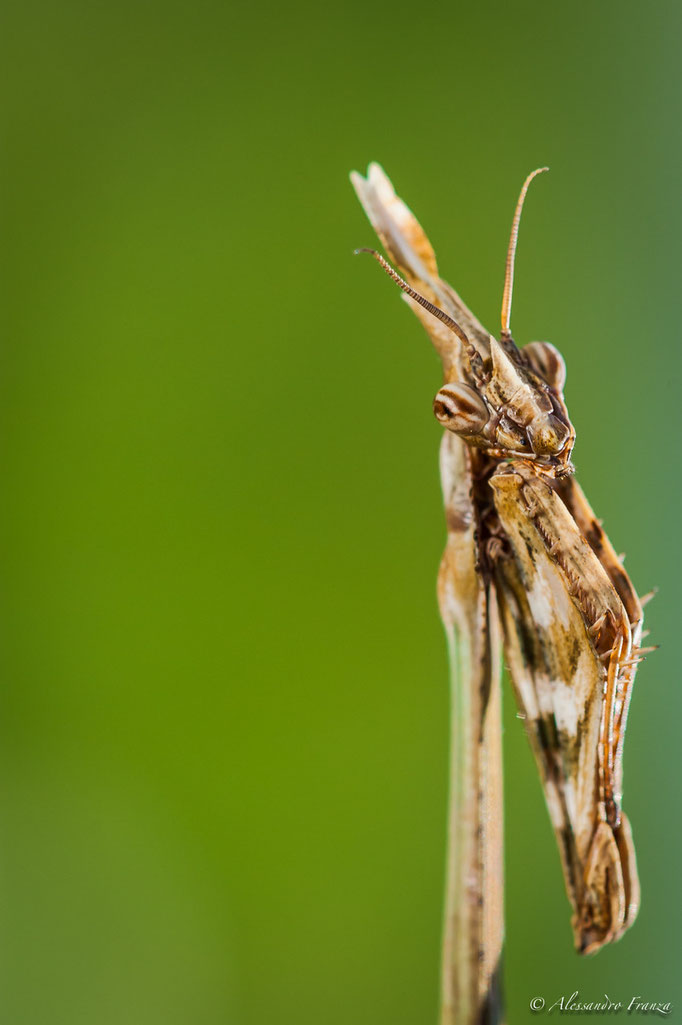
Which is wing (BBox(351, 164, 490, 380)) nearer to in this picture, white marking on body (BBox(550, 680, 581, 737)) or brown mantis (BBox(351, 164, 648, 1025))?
brown mantis (BBox(351, 164, 648, 1025))

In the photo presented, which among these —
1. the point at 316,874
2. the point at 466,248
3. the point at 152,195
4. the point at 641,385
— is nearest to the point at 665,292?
the point at 641,385

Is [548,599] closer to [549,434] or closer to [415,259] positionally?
[549,434]

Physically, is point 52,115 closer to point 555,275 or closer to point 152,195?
point 152,195

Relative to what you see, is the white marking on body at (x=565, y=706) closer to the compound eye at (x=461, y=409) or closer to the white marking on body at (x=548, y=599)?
the white marking on body at (x=548, y=599)

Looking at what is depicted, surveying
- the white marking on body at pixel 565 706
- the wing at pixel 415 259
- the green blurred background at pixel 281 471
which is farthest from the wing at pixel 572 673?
the green blurred background at pixel 281 471

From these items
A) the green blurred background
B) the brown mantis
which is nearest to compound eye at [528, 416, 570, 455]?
the brown mantis
